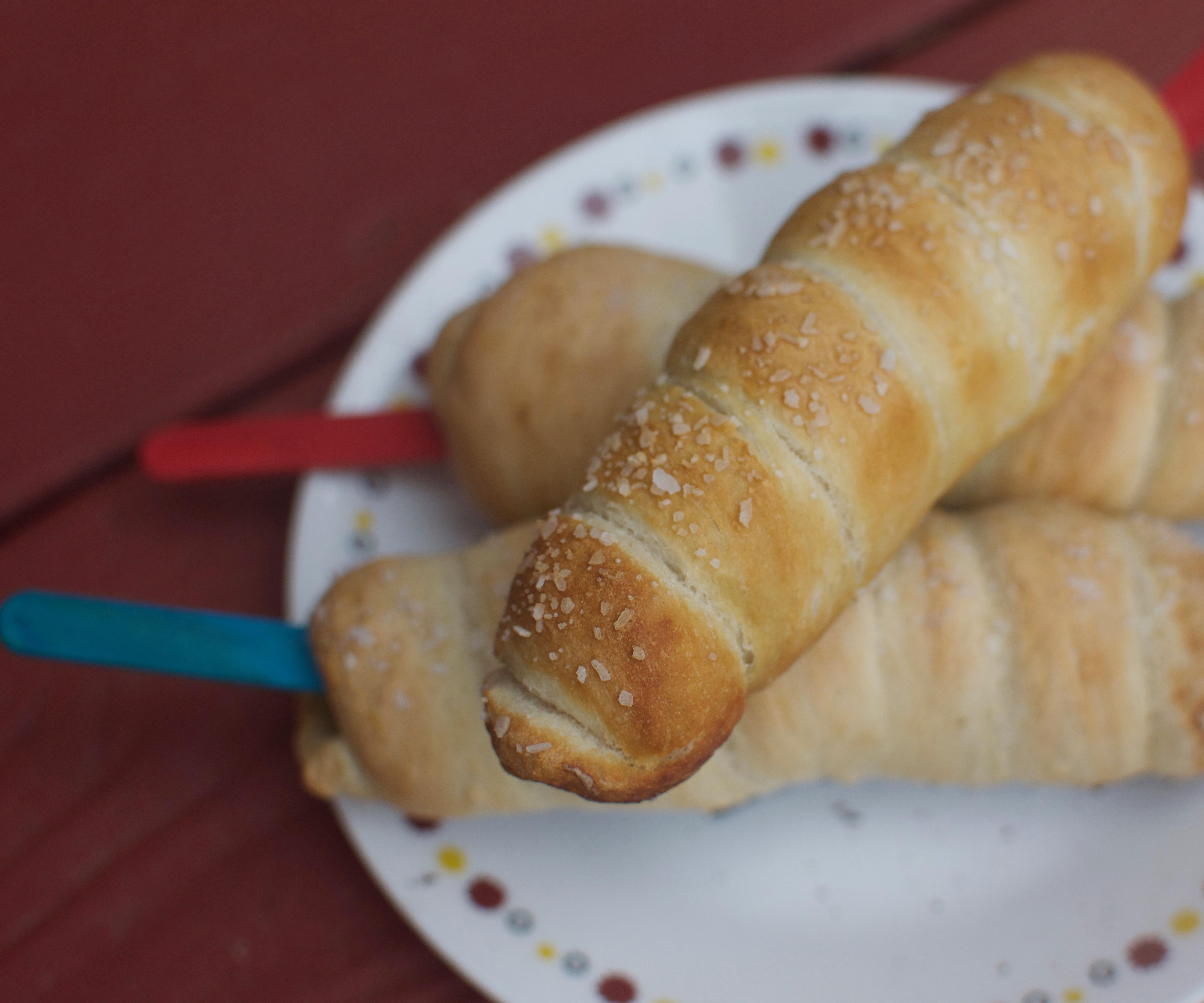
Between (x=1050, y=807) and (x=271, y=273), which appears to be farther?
(x=271, y=273)

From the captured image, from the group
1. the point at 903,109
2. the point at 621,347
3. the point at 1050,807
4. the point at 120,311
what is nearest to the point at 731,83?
the point at 903,109

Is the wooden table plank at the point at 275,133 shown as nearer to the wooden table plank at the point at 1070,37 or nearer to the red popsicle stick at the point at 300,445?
the wooden table plank at the point at 1070,37

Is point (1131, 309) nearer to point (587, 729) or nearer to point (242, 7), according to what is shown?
point (587, 729)

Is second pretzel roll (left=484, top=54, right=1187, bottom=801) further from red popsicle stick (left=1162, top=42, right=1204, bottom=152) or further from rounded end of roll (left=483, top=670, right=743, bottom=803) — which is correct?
red popsicle stick (left=1162, top=42, right=1204, bottom=152)

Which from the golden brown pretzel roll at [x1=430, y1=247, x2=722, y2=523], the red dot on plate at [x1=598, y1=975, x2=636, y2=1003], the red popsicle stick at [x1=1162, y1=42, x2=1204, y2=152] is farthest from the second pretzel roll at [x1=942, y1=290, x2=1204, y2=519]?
the red dot on plate at [x1=598, y1=975, x2=636, y2=1003]

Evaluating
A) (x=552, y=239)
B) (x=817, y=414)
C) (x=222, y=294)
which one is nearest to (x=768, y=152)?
(x=552, y=239)

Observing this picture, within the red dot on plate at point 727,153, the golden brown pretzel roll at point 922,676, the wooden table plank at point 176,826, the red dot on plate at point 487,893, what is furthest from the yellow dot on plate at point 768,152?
the red dot on plate at point 487,893
